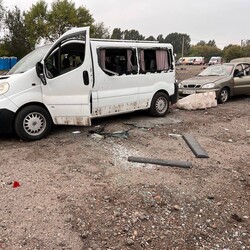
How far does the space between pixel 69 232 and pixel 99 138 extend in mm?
3481

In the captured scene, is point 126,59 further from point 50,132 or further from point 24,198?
point 24,198

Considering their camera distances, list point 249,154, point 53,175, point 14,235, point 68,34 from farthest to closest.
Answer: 1. point 68,34
2. point 249,154
3. point 53,175
4. point 14,235

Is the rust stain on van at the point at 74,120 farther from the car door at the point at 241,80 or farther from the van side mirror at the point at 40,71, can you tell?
the car door at the point at 241,80

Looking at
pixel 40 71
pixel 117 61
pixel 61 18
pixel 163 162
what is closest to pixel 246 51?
pixel 61 18

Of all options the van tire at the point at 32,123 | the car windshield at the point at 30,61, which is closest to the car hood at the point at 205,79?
the car windshield at the point at 30,61

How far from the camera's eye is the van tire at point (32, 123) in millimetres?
6398

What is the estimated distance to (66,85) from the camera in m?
6.60

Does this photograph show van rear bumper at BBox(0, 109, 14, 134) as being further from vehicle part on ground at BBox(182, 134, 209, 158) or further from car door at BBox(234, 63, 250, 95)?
car door at BBox(234, 63, 250, 95)

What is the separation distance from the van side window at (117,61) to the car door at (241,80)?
5.79m

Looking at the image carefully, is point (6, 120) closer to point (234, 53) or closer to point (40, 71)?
point (40, 71)

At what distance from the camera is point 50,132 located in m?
7.29

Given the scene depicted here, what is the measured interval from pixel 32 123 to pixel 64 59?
5.05 feet

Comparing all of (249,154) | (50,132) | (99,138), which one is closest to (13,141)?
(50,132)


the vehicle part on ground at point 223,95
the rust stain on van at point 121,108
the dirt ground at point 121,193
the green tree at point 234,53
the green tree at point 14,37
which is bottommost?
the dirt ground at point 121,193
